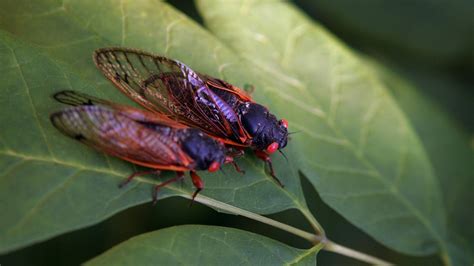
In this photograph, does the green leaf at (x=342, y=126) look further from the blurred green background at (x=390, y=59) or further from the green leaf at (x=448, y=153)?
the blurred green background at (x=390, y=59)

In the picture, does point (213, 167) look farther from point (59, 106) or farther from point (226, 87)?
point (59, 106)

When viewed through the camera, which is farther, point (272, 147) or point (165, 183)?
point (272, 147)

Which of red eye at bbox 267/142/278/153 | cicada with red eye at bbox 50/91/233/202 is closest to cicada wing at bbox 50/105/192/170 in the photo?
cicada with red eye at bbox 50/91/233/202

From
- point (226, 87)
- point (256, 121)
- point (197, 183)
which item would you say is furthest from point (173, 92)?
point (197, 183)

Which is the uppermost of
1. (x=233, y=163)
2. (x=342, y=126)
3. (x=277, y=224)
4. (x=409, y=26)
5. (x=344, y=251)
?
(x=409, y=26)

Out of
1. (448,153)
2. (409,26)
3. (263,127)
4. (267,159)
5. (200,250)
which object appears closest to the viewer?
(200,250)

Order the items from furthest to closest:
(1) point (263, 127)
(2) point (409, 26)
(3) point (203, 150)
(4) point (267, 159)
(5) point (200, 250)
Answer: (2) point (409, 26)
(1) point (263, 127)
(4) point (267, 159)
(3) point (203, 150)
(5) point (200, 250)
